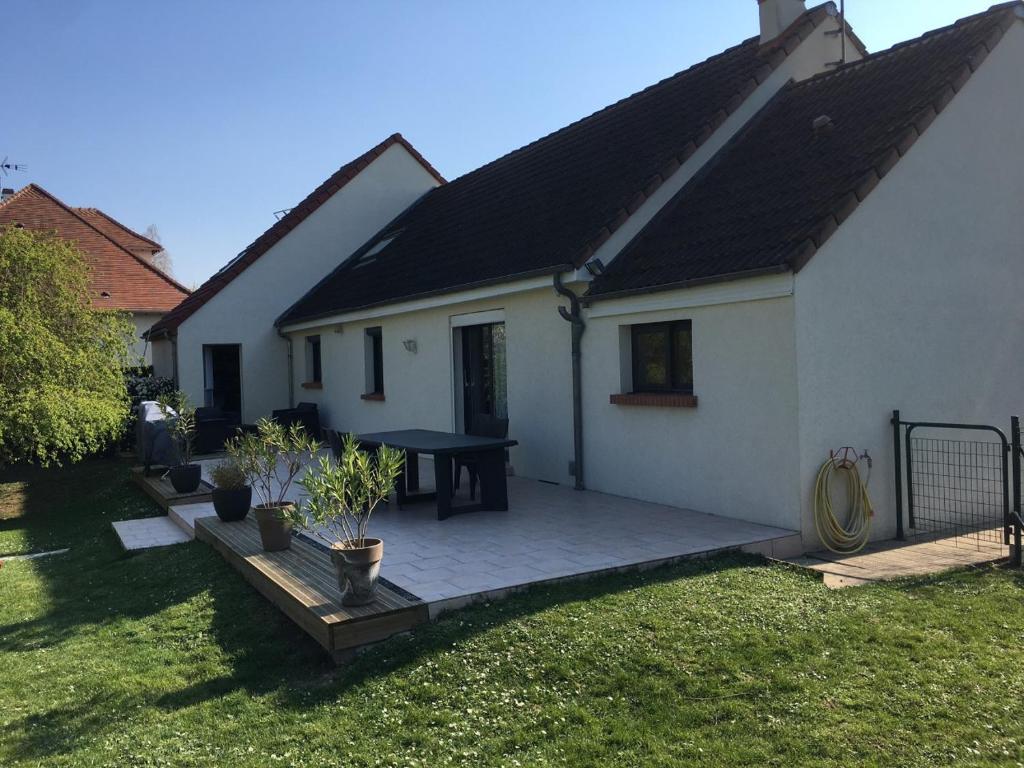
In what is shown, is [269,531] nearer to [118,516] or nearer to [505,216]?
[118,516]

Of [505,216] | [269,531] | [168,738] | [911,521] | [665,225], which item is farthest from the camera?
[505,216]

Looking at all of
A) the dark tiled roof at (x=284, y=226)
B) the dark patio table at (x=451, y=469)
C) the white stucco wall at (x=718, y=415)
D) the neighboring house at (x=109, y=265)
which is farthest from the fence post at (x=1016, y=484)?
the neighboring house at (x=109, y=265)

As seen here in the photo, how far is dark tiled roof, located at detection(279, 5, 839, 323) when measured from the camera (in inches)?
416

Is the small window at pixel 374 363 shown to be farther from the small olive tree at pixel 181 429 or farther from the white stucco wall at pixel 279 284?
the small olive tree at pixel 181 429

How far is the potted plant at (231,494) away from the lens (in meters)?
8.77

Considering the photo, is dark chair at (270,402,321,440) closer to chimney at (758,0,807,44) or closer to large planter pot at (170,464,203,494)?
large planter pot at (170,464,203,494)

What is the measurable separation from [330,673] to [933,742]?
134 inches

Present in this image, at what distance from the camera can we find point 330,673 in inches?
202

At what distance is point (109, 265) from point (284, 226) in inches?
446

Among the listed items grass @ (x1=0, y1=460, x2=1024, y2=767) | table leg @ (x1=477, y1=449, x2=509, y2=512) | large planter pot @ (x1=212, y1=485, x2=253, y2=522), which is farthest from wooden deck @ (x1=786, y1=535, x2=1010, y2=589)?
large planter pot @ (x1=212, y1=485, x2=253, y2=522)

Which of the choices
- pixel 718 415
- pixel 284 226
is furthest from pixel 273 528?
pixel 284 226

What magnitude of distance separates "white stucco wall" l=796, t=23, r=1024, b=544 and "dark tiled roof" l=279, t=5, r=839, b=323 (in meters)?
3.17

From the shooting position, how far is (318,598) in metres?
5.73

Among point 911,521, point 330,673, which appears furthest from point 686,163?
point 330,673
